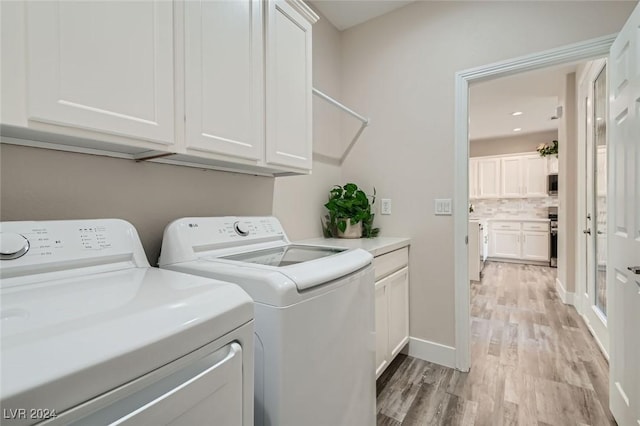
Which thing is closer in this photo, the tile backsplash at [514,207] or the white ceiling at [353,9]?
the white ceiling at [353,9]

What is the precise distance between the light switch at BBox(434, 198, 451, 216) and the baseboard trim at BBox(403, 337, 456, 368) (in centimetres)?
95

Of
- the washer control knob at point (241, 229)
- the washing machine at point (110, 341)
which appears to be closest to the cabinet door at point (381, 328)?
the washer control knob at point (241, 229)

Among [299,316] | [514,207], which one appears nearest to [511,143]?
[514,207]

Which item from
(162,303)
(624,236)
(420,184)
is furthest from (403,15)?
(162,303)

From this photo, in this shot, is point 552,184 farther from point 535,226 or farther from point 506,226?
point 506,226

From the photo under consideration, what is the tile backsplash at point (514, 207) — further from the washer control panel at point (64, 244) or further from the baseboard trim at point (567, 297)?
the washer control panel at point (64, 244)

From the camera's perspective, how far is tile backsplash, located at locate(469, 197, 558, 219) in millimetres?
6285

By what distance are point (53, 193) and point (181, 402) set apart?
3.08ft

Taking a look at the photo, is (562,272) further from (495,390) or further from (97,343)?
(97,343)

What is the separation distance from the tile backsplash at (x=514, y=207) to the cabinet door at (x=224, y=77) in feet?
21.8

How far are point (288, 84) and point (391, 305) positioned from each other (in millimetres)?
1512

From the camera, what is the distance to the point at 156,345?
54cm

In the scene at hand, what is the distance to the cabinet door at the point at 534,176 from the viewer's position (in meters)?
6.11

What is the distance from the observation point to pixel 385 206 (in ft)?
8.09
